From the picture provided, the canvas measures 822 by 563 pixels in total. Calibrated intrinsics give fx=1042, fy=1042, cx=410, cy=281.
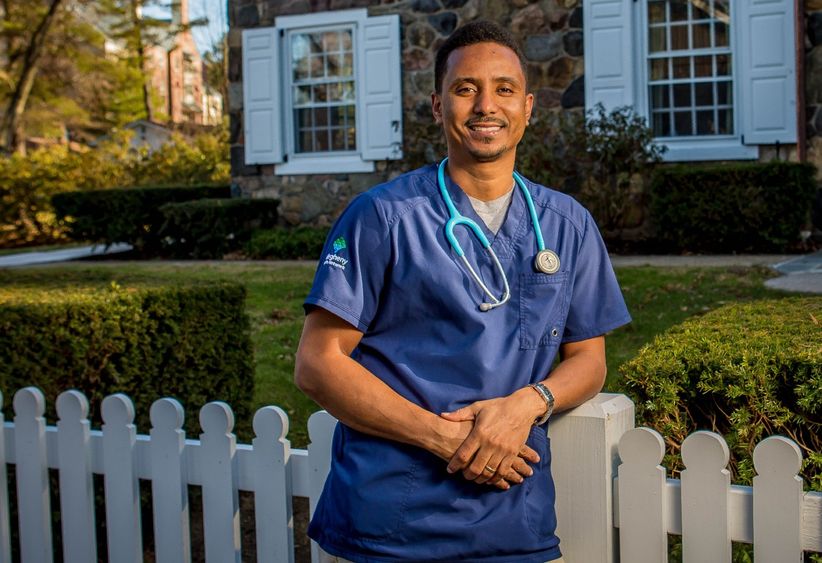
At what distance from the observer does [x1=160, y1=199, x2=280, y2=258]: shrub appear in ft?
39.5

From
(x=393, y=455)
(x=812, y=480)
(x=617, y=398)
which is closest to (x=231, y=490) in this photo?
(x=393, y=455)

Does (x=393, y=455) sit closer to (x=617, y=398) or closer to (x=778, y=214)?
(x=617, y=398)

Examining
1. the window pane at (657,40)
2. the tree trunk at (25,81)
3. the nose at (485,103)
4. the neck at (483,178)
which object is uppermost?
the tree trunk at (25,81)

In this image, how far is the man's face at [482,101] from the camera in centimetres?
205

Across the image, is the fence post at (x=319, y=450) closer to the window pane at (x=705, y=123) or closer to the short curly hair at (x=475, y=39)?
the short curly hair at (x=475, y=39)

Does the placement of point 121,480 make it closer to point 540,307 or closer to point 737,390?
point 540,307

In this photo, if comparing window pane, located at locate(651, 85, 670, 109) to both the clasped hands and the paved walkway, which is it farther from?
the clasped hands

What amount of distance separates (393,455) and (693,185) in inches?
334

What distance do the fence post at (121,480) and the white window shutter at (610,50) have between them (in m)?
8.93

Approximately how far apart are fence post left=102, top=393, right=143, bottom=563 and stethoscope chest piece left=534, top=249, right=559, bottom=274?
1420 mm

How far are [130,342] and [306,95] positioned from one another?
945 centimetres

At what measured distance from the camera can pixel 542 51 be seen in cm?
1135

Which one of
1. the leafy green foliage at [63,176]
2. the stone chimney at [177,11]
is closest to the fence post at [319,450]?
the leafy green foliage at [63,176]

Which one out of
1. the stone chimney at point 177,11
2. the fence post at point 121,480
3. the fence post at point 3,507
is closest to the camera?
the fence post at point 121,480
